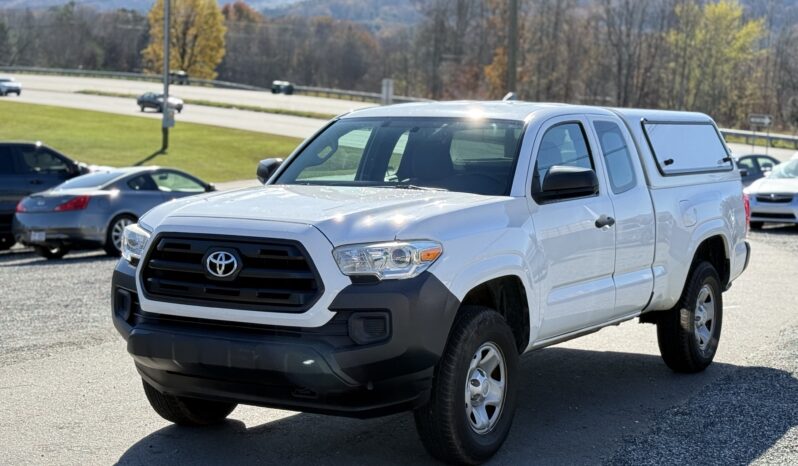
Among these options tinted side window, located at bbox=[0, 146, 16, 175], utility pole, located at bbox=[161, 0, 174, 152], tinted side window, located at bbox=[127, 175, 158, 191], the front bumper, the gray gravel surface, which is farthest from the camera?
utility pole, located at bbox=[161, 0, 174, 152]

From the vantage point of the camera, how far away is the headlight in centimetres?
535

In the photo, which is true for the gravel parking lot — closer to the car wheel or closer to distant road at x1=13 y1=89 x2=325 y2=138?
the car wheel

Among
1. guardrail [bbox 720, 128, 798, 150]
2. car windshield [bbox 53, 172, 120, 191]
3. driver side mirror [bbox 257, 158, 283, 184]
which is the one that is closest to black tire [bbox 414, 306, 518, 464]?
driver side mirror [bbox 257, 158, 283, 184]

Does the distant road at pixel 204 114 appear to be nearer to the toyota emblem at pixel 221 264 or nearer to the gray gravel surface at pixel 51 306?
the gray gravel surface at pixel 51 306

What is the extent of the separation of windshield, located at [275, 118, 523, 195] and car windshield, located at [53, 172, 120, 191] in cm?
1139

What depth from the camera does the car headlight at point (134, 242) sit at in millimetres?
5991

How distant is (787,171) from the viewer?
2470 centimetres

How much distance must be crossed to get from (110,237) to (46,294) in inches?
193

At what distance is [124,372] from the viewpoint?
836 cm

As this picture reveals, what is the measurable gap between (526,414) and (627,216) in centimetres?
149

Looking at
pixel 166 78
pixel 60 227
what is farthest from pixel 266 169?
pixel 166 78

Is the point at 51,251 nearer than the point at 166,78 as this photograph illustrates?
Yes

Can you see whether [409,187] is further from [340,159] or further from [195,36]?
[195,36]

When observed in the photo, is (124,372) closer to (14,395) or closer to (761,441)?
(14,395)
